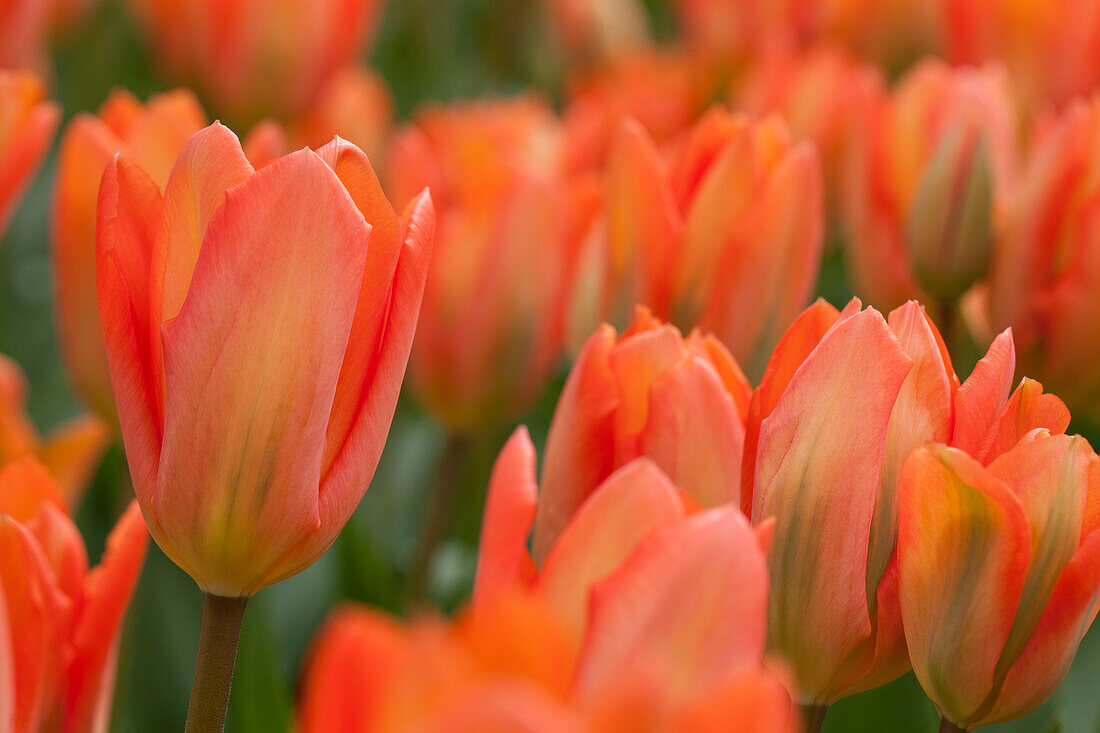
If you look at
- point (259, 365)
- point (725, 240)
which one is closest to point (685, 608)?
point (259, 365)

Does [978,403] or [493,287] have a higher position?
[978,403]

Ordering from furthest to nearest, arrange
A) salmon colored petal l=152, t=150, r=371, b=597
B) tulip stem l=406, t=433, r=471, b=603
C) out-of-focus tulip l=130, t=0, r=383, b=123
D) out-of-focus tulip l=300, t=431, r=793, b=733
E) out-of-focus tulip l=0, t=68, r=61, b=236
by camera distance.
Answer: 1. out-of-focus tulip l=130, t=0, r=383, b=123
2. tulip stem l=406, t=433, r=471, b=603
3. out-of-focus tulip l=0, t=68, r=61, b=236
4. salmon colored petal l=152, t=150, r=371, b=597
5. out-of-focus tulip l=300, t=431, r=793, b=733

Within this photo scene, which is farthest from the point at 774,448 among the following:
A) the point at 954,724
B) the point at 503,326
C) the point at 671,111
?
the point at 671,111

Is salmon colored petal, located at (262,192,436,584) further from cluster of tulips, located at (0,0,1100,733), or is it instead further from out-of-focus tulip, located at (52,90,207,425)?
out-of-focus tulip, located at (52,90,207,425)

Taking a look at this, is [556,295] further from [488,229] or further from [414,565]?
[414,565]

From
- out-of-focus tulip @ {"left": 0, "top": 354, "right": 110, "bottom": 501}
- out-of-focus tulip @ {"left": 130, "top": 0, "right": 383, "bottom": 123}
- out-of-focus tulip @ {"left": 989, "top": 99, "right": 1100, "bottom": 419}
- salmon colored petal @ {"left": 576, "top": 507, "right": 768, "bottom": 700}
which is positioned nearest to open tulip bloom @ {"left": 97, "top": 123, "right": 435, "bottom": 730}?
salmon colored petal @ {"left": 576, "top": 507, "right": 768, "bottom": 700}

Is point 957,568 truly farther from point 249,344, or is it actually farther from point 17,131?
point 17,131
